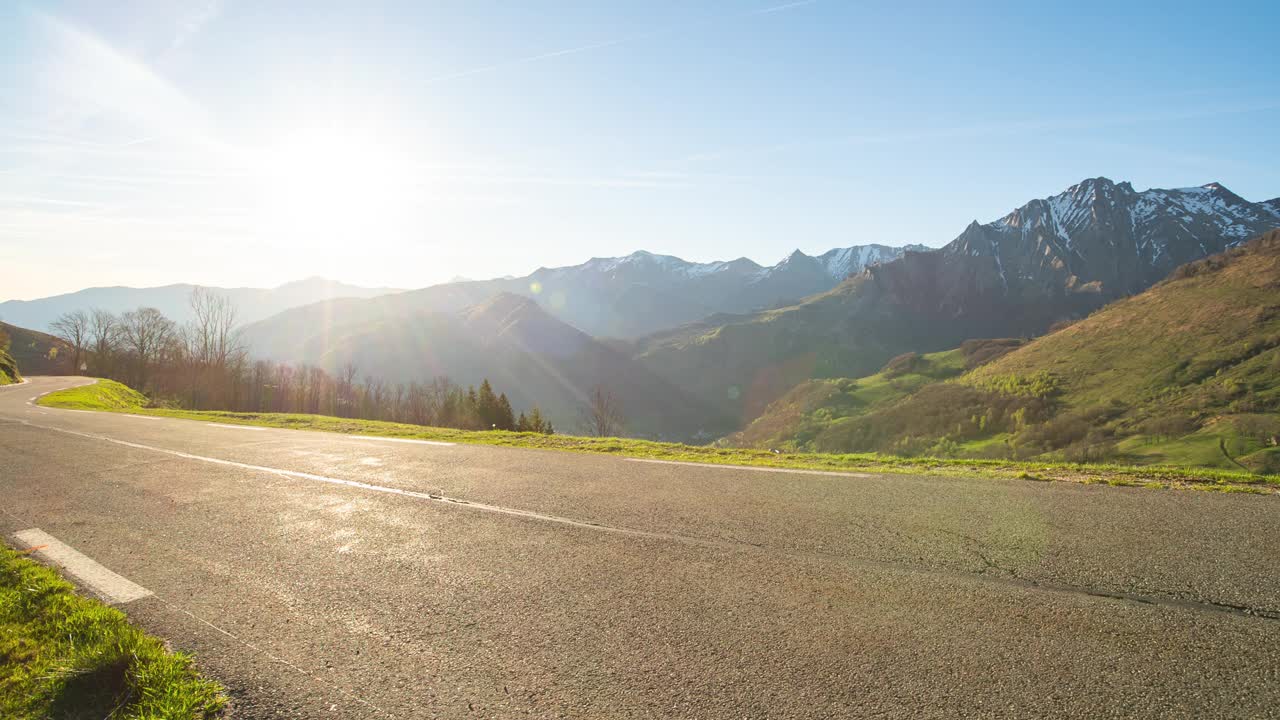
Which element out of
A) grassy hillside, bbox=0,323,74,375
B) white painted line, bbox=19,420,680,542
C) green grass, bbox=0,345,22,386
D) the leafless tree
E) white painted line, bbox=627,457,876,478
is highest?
grassy hillside, bbox=0,323,74,375

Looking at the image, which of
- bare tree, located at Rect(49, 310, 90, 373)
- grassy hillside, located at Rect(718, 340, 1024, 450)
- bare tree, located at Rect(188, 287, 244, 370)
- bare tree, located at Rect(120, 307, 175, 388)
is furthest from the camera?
grassy hillside, located at Rect(718, 340, 1024, 450)

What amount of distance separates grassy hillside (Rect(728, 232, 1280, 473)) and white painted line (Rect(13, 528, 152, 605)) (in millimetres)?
74841

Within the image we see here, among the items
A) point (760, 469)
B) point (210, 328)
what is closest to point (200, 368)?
point (210, 328)

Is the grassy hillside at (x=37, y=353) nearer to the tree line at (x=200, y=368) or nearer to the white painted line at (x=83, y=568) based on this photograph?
the tree line at (x=200, y=368)

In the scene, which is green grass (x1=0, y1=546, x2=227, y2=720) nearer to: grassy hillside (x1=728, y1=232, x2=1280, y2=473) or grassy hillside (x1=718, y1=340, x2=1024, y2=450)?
grassy hillside (x1=728, y1=232, x2=1280, y2=473)

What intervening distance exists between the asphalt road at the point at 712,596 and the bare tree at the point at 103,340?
101336 millimetres

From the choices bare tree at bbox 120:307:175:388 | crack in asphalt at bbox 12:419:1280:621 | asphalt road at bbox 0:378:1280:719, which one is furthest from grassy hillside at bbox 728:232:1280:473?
bare tree at bbox 120:307:175:388

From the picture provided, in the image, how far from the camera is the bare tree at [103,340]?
83.7 metres

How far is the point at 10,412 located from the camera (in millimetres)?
25984

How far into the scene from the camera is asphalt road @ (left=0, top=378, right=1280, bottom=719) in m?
3.31

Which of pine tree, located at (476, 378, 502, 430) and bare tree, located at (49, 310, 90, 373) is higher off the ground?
bare tree, located at (49, 310, 90, 373)

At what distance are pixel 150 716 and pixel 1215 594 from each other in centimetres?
694

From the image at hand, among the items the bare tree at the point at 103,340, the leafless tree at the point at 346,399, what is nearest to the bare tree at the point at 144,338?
the bare tree at the point at 103,340

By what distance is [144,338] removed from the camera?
8525cm
